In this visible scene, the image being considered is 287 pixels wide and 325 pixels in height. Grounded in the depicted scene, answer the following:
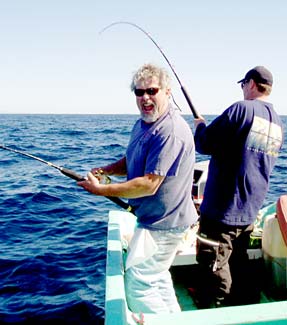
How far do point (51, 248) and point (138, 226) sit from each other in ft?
13.5

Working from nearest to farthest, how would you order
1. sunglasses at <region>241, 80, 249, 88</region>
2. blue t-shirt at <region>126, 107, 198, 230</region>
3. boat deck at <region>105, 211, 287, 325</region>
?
boat deck at <region>105, 211, 287, 325</region> → blue t-shirt at <region>126, 107, 198, 230</region> → sunglasses at <region>241, 80, 249, 88</region>

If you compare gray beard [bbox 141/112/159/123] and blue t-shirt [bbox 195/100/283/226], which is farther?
blue t-shirt [bbox 195/100/283/226]

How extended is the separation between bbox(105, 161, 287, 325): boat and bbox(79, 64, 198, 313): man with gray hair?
18cm

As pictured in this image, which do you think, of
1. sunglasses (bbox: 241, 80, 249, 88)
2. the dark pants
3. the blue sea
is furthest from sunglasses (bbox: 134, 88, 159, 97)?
the blue sea

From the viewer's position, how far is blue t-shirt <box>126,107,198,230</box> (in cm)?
259

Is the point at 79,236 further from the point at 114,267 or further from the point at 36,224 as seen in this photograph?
the point at 114,267

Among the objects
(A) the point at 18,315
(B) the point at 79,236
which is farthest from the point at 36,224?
(A) the point at 18,315

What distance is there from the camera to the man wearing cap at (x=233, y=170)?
2971 millimetres

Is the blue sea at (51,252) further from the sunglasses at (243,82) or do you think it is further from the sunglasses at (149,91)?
the sunglasses at (243,82)

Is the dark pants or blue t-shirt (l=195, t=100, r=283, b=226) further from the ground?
blue t-shirt (l=195, t=100, r=283, b=226)

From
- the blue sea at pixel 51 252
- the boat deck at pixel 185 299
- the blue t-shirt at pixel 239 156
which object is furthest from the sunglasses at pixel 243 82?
the blue sea at pixel 51 252

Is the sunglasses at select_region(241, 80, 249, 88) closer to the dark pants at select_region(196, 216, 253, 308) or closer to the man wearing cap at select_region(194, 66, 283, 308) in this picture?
the man wearing cap at select_region(194, 66, 283, 308)

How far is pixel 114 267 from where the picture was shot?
10.1ft

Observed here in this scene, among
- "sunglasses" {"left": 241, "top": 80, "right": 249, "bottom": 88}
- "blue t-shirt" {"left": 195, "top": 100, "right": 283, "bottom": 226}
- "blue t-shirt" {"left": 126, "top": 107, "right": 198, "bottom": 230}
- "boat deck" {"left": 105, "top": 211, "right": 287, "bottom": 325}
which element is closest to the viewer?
"boat deck" {"left": 105, "top": 211, "right": 287, "bottom": 325}
